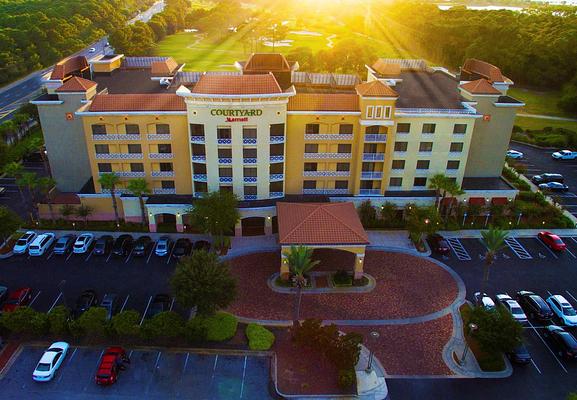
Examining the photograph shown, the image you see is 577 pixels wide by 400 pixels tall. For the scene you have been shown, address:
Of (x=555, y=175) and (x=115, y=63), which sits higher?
(x=115, y=63)

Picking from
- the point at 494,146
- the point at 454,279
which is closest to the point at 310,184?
the point at 454,279

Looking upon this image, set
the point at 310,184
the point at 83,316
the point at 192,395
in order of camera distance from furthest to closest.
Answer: the point at 310,184 → the point at 83,316 → the point at 192,395

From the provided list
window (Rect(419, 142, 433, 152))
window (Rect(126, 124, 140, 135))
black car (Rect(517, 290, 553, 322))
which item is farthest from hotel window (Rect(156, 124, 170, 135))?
black car (Rect(517, 290, 553, 322))

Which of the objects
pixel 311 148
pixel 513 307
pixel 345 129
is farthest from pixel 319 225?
pixel 513 307

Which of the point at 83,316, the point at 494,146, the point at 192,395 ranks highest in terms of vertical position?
the point at 494,146

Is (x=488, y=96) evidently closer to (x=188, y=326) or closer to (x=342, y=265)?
(x=342, y=265)

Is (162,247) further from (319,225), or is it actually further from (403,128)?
(403,128)

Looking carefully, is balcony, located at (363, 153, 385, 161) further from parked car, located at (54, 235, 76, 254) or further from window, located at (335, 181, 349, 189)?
parked car, located at (54, 235, 76, 254)
